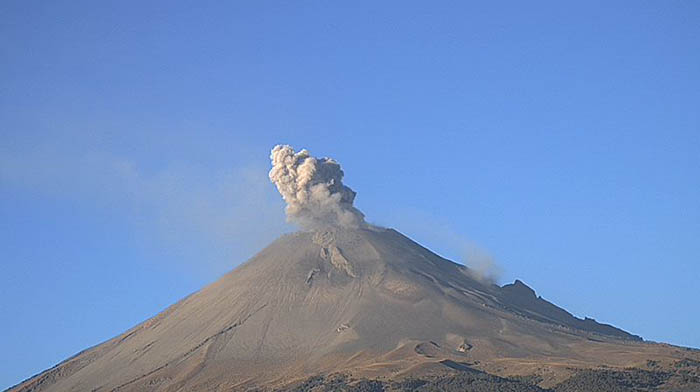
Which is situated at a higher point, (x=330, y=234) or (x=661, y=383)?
(x=330, y=234)

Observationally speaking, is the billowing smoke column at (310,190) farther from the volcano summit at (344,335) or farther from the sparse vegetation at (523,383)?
the sparse vegetation at (523,383)

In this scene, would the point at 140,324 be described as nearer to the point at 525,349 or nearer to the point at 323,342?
the point at 323,342

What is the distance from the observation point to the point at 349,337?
510ft

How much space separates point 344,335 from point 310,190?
4414 cm

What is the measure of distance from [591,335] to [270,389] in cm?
6207

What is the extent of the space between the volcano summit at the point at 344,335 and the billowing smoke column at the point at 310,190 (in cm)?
23

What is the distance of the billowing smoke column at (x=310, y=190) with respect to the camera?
194625mm

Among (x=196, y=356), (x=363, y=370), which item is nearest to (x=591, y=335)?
(x=363, y=370)

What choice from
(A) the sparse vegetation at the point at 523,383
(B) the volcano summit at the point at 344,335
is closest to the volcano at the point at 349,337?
(B) the volcano summit at the point at 344,335

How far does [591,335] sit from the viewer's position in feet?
572

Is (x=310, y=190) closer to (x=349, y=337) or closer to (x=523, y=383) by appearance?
(x=349, y=337)

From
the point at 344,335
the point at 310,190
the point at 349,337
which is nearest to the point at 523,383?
the point at 349,337

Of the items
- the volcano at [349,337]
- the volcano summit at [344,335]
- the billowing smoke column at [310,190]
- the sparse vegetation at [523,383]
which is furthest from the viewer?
the billowing smoke column at [310,190]

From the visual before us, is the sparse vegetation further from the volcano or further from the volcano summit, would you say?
the volcano
